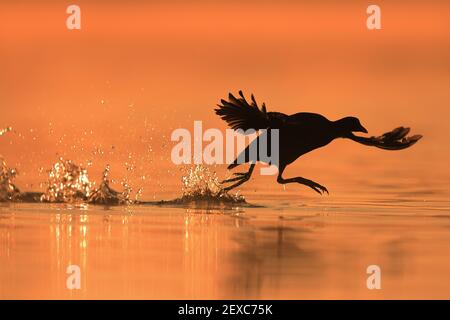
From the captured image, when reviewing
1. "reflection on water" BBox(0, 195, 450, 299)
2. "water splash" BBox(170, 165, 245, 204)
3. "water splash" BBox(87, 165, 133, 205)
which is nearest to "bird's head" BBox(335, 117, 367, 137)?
"reflection on water" BBox(0, 195, 450, 299)

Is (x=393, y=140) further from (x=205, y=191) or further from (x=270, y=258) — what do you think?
(x=270, y=258)

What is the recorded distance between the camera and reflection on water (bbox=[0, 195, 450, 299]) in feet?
42.2

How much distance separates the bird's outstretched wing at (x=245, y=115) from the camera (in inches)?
733

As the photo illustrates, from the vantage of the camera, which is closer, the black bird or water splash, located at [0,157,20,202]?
the black bird

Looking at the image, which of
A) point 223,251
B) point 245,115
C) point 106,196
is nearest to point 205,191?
point 106,196

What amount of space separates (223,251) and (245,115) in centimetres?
392

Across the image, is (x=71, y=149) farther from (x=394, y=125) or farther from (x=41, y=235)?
(x=41, y=235)

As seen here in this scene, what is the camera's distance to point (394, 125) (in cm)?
2773

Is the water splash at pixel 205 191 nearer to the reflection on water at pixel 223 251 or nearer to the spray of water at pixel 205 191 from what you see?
the spray of water at pixel 205 191

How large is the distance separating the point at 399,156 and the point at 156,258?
11.0 meters

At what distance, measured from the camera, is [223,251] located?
14945 millimetres

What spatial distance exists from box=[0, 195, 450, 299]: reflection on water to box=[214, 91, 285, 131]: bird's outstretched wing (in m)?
0.95

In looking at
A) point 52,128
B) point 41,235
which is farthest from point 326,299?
point 52,128

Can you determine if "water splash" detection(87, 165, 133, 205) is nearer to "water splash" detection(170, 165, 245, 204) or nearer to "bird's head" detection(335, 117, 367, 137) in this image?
"water splash" detection(170, 165, 245, 204)
